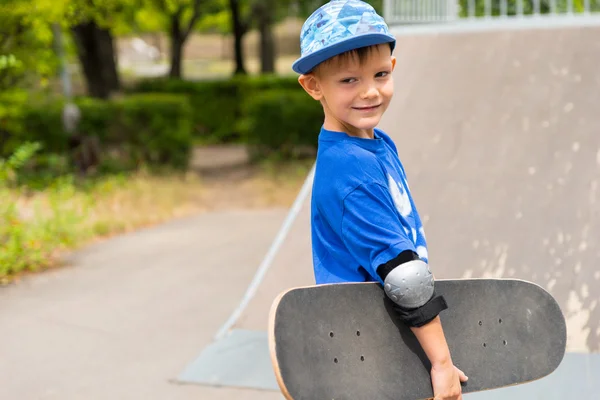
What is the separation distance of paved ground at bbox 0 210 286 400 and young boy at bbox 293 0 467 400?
2.09 metres

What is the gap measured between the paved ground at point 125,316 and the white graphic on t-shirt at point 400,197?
2.11 m

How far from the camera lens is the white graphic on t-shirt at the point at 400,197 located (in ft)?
6.29

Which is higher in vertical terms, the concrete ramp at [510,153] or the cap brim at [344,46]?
the cap brim at [344,46]

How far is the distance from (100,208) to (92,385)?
18.2ft

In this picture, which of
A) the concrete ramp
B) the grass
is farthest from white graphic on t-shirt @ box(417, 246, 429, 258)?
the grass

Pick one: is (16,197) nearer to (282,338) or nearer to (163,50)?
(282,338)

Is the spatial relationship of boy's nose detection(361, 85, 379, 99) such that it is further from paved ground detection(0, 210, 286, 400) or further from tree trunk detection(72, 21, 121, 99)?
tree trunk detection(72, 21, 121, 99)

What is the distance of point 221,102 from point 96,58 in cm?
445

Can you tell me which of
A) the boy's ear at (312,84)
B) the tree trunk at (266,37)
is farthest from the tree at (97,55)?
the boy's ear at (312,84)

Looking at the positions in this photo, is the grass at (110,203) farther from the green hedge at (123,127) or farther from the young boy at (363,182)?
the young boy at (363,182)

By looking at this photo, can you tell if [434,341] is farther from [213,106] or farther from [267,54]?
[267,54]

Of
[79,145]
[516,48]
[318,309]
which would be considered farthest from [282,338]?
[79,145]

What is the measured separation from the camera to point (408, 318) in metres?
1.83

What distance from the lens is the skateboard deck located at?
5.97 feet
